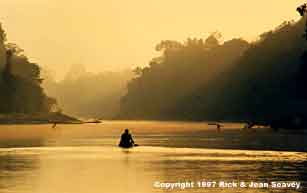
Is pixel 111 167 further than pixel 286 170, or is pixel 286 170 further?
pixel 111 167

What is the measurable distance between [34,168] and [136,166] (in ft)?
19.8

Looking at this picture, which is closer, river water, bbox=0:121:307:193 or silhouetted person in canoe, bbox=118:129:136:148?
river water, bbox=0:121:307:193

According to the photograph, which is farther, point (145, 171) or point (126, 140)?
point (126, 140)

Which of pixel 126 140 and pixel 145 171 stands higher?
pixel 126 140

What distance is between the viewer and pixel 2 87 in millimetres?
195000

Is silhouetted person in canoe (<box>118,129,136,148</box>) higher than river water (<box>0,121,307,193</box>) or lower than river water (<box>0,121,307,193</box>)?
higher

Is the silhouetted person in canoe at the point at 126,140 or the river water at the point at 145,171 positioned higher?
the silhouetted person in canoe at the point at 126,140

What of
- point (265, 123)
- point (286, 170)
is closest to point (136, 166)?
point (286, 170)

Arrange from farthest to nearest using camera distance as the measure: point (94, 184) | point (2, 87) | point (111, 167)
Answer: point (2, 87) → point (111, 167) → point (94, 184)

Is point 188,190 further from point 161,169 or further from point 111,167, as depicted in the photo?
point 111,167

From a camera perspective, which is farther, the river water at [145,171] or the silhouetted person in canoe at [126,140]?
the silhouetted person in canoe at [126,140]

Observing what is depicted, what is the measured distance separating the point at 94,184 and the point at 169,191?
15.7 ft

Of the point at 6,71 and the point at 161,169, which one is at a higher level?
the point at 6,71

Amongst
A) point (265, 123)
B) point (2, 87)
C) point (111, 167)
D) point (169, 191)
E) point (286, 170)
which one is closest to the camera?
point (169, 191)
